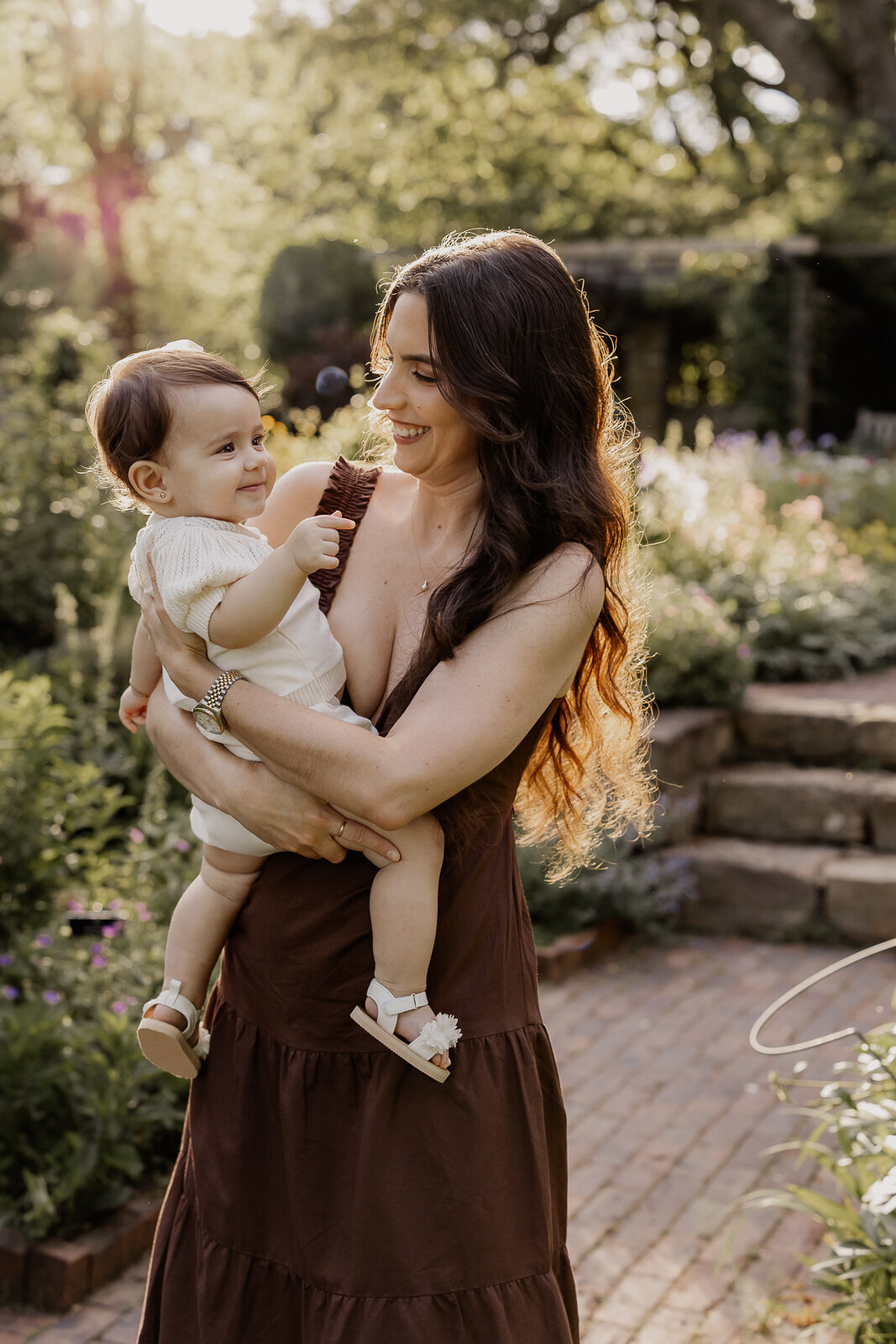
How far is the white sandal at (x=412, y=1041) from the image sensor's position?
1519mm

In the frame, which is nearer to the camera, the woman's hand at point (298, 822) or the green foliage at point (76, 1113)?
the woman's hand at point (298, 822)

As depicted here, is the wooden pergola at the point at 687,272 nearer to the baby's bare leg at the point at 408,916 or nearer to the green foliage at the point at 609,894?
the green foliage at the point at 609,894

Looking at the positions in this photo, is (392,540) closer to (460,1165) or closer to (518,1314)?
(460,1165)

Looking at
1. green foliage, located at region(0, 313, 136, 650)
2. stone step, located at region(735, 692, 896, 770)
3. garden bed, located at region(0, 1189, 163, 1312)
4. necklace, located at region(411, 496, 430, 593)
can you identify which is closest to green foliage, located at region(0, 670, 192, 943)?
garden bed, located at region(0, 1189, 163, 1312)

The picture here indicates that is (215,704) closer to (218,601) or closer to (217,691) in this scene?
(217,691)

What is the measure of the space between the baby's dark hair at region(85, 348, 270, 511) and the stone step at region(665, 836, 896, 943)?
3.93m

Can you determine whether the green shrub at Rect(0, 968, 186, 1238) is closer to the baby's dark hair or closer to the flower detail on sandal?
the flower detail on sandal

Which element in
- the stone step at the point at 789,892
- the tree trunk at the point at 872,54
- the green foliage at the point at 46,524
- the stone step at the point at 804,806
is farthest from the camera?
the tree trunk at the point at 872,54

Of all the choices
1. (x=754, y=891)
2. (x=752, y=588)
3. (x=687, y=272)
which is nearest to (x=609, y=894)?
(x=754, y=891)

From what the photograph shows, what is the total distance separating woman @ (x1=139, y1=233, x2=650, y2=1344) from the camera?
4.99 feet

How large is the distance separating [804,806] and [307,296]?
32.9 ft

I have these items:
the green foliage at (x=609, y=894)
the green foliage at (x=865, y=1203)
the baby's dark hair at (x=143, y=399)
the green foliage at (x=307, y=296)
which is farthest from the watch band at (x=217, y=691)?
the green foliage at (x=307, y=296)

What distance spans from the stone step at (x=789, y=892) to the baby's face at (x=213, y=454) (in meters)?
3.86

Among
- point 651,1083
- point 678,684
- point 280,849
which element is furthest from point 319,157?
point 280,849
